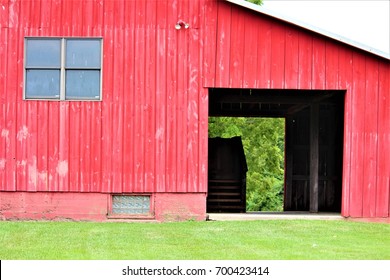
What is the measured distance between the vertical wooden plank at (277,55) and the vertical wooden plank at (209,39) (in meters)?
1.38

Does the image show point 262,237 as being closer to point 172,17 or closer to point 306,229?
point 306,229

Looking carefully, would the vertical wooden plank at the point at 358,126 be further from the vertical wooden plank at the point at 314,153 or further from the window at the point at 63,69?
the window at the point at 63,69

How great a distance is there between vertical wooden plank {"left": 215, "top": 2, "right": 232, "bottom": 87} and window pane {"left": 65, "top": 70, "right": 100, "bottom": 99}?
2.87 metres

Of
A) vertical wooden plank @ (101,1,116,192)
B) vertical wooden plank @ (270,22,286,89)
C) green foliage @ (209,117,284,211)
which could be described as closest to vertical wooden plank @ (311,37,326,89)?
vertical wooden plank @ (270,22,286,89)

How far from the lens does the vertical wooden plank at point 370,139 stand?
1816 centimetres

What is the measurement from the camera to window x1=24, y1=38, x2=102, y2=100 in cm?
1781

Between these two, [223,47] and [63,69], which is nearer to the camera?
[63,69]

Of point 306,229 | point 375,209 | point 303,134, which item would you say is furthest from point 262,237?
point 303,134

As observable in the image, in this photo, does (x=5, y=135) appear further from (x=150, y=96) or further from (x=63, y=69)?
(x=150, y=96)

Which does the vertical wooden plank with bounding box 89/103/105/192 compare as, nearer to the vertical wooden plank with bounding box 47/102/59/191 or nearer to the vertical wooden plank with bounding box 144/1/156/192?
the vertical wooden plank with bounding box 47/102/59/191

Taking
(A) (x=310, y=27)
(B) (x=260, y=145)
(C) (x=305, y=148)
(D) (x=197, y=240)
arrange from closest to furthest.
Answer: (D) (x=197, y=240) → (A) (x=310, y=27) → (C) (x=305, y=148) → (B) (x=260, y=145)

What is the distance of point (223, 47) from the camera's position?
18.0m

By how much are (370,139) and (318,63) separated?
87.2 inches

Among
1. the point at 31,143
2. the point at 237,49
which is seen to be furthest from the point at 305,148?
the point at 31,143
